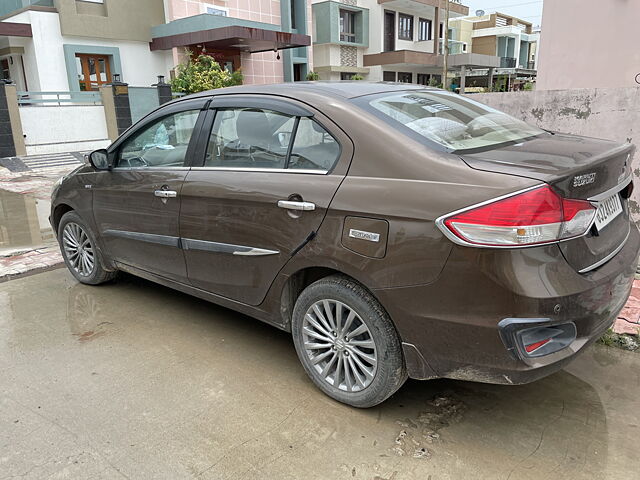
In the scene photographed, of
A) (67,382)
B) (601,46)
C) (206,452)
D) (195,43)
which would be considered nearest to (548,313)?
(206,452)

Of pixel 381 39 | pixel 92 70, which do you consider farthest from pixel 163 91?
pixel 381 39

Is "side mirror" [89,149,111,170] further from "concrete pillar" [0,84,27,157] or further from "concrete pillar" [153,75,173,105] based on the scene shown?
"concrete pillar" [153,75,173,105]

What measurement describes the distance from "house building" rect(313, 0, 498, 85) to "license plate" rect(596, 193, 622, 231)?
29.1m

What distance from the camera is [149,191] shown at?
3617mm

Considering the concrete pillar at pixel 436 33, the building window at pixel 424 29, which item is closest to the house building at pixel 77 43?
the concrete pillar at pixel 436 33

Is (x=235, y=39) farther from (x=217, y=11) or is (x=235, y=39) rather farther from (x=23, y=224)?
(x=23, y=224)

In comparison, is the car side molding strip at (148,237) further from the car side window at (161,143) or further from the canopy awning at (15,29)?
the canopy awning at (15,29)

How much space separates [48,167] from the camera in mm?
14172

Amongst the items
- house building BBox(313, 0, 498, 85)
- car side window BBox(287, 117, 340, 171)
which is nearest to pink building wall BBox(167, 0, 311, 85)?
house building BBox(313, 0, 498, 85)

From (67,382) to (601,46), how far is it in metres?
10.5

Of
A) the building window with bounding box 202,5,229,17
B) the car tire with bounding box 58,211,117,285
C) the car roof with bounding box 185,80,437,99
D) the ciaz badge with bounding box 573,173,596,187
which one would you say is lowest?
the car tire with bounding box 58,211,117,285

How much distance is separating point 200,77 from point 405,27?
70.0 feet

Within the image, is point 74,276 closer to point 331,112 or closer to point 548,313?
point 331,112

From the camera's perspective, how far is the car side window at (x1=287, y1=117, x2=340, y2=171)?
8.91 feet
